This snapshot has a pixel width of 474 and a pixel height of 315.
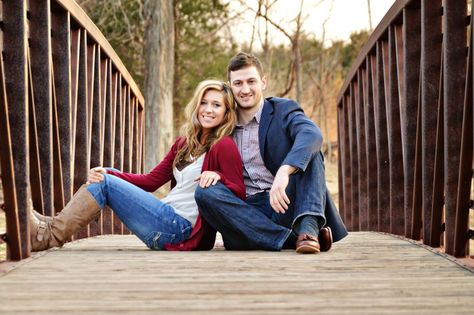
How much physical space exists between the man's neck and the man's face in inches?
0.8

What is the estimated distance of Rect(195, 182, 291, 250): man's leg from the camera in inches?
132

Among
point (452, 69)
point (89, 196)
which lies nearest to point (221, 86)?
point (89, 196)

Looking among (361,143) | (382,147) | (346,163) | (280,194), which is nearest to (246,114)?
(280,194)

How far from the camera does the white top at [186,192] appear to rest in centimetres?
356

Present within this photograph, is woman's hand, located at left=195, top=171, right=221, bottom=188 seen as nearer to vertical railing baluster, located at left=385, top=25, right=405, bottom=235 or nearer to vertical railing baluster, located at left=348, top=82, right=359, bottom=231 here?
vertical railing baluster, located at left=385, top=25, right=405, bottom=235

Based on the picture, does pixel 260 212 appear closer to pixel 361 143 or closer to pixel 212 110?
pixel 212 110

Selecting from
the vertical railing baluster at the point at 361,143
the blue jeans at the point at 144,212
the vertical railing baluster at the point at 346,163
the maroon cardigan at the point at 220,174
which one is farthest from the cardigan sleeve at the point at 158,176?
the vertical railing baluster at the point at 346,163

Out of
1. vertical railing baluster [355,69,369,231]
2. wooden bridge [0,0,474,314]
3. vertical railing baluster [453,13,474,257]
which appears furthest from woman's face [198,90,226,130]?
vertical railing baluster [355,69,369,231]

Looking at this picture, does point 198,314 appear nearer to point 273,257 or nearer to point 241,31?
point 273,257

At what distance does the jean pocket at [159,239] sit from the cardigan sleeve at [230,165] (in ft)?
1.21

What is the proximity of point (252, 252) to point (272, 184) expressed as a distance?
0.36 metres

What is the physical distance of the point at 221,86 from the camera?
359 centimetres

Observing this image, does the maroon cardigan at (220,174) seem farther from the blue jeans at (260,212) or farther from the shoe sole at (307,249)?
the shoe sole at (307,249)

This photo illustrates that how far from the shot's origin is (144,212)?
3506 mm
